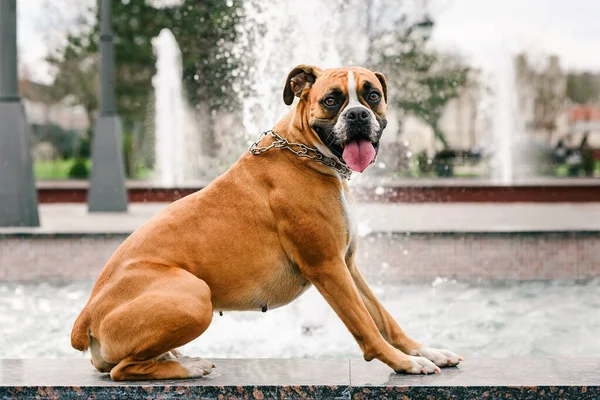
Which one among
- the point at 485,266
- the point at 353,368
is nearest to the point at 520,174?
the point at 485,266

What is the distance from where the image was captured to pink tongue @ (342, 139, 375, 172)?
3.45 m

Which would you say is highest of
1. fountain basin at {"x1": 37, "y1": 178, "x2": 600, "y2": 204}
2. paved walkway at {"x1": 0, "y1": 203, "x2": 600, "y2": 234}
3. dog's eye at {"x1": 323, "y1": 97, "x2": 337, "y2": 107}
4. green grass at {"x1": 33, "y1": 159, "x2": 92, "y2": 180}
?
dog's eye at {"x1": 323, "y1": 97, "x2": 337, "y2": 107}

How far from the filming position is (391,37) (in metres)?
27.9

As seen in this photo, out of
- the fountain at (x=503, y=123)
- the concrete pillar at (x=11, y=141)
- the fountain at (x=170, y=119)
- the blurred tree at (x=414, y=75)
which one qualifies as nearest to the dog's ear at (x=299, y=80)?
the concrete pillar at (x=11, y=141)

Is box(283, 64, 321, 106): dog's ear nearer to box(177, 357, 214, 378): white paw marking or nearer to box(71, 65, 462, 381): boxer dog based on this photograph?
box(71, 65, 462, 381): boxer dog

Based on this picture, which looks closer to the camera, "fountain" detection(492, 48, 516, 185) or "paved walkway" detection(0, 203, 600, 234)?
"paved walkway" detection(0, 203, 600, 234)

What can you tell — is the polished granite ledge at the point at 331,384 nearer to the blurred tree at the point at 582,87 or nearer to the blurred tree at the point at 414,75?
the blurred tree at the point at 414,75

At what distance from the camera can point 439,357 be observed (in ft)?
12.3

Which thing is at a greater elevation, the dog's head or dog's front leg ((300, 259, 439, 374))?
the dog's head

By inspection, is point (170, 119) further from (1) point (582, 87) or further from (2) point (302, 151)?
(1) point (582, 87)

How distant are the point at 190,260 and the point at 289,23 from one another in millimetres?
10000

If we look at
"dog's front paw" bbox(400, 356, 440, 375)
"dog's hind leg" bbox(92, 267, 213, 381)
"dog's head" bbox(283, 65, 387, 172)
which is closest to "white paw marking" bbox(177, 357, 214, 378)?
"dog's hind leg" bbox(92, 267, 213, 381)

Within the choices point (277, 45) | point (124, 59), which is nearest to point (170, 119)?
point (124, 59)

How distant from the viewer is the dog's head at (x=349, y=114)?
11.2ft
